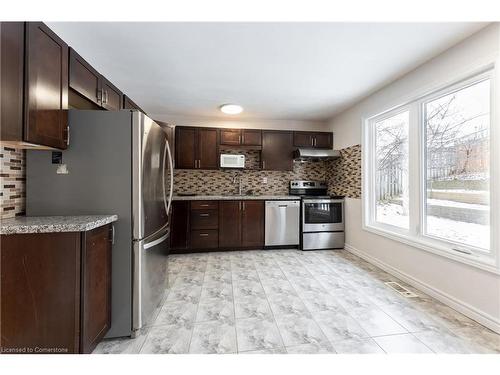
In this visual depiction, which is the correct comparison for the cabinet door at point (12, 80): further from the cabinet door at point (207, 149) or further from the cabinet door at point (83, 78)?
the cabinet door at point (207, 149)

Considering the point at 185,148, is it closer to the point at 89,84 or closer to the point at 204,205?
the point at 204,205

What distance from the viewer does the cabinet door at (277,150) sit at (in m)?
4.20

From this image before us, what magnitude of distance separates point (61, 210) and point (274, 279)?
7.15 ft

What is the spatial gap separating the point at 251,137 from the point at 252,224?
5.33ft

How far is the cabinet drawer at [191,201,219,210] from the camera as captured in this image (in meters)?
3.69

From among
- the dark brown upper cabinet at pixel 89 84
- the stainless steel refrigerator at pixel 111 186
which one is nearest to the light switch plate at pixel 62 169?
the stainless steel refrigerator at pixel 111 186

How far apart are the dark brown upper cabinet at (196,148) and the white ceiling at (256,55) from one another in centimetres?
78

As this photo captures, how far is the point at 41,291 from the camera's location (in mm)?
1252

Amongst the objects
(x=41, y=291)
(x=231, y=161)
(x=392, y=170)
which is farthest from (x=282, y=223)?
(x=41, y=291)

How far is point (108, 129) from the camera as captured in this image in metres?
1.63
